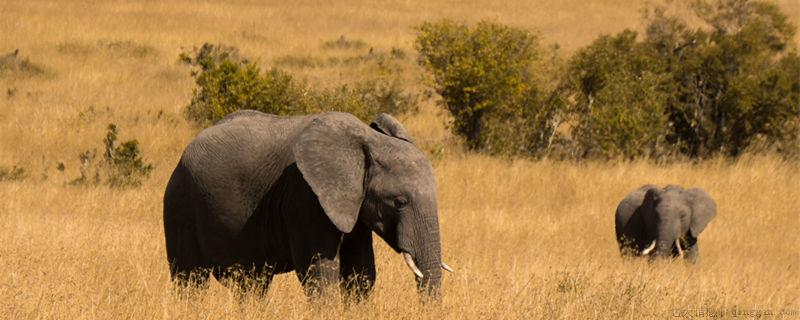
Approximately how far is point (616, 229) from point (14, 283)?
8919 mm

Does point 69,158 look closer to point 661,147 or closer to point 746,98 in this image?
point 661,147

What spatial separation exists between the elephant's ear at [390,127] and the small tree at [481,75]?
43.5ft

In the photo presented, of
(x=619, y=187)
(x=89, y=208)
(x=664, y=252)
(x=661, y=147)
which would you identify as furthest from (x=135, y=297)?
(x=661, y=147)

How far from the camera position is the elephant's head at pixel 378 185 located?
7199mm

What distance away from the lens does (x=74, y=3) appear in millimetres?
42125

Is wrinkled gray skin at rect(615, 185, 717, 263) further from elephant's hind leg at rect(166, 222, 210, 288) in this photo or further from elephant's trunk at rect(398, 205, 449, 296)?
elephant's trunk at rect(398, 205, 449, 296)

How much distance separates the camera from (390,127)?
784 cm

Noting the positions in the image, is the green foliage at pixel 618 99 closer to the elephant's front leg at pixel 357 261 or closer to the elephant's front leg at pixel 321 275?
the elephant's front leg at pixel 357 261

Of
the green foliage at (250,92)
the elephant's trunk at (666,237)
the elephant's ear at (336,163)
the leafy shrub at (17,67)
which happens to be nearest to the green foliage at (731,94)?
the green foliage at (250,92)

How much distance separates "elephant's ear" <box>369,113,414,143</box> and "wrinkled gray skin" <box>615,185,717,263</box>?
6.38 m

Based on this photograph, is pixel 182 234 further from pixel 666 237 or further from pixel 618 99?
pixel 618 99

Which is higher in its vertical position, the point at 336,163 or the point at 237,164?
the point at 336,163

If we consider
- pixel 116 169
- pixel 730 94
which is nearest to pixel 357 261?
pixel 116 169

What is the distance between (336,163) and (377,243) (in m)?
4.99
